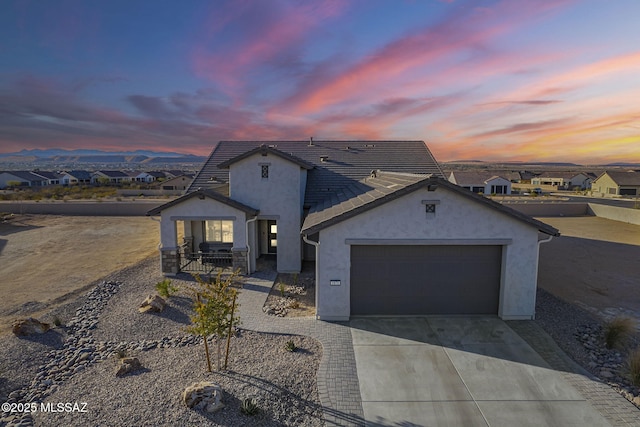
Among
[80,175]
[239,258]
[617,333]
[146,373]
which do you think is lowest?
[146,373]

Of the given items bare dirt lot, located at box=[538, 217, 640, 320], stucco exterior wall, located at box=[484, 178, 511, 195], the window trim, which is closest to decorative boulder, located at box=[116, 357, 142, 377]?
the window trim

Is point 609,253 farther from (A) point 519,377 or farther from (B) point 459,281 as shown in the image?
(A) point 519,377

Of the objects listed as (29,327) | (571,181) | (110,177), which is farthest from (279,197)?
(571,181)

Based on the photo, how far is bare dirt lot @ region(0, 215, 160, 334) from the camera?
13.9 metres

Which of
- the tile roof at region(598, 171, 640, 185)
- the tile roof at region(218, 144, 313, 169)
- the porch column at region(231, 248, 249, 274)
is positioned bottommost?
the porch column at region(231, 248, 249, 274)

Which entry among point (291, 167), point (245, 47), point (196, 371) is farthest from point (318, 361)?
point (245, 47)

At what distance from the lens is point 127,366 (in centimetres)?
820

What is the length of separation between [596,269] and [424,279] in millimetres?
12390

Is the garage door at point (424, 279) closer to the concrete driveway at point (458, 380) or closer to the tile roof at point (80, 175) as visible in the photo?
the concrete driveway at point (458, 380)

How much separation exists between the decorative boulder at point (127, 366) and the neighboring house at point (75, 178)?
101515 millimetres

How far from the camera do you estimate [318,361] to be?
336 inches

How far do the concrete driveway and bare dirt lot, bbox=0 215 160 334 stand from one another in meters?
11.5

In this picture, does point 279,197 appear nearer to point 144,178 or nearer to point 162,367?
point 162,367

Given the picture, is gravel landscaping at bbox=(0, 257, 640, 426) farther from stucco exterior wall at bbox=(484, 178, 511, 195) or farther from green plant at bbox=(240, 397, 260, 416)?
stucco exterior wall at bbox=(484, 178, 511, 195)
